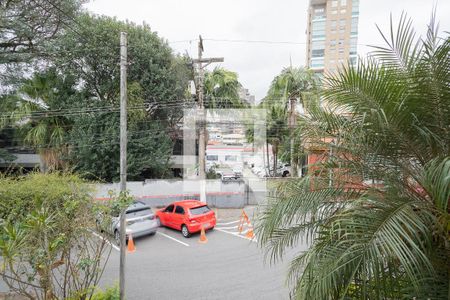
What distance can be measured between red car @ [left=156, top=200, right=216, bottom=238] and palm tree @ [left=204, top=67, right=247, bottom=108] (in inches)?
295

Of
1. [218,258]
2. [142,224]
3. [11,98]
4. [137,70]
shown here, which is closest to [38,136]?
[11,98]

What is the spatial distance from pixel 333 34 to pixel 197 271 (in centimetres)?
4511

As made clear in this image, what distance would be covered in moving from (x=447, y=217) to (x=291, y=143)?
1.78m

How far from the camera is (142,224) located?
8.69m

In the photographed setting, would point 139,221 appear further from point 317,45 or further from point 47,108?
point 317,45

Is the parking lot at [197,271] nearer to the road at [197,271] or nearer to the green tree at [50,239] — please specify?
the road at [197,271]

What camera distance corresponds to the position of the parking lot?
A: 18.3 feet

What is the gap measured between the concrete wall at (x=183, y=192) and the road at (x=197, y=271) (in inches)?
183

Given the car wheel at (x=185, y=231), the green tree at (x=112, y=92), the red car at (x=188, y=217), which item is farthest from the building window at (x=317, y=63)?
the car wheel at (x=185, y=231)

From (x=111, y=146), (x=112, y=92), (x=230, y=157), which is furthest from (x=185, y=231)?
(x=230, y=157)

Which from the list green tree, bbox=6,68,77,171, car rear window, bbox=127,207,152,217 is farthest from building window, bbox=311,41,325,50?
car rear window, bbox=127,207,152,217

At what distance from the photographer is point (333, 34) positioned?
4047cm

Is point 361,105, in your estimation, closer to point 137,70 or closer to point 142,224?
point 142,224

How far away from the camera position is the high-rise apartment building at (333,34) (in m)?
39.7
